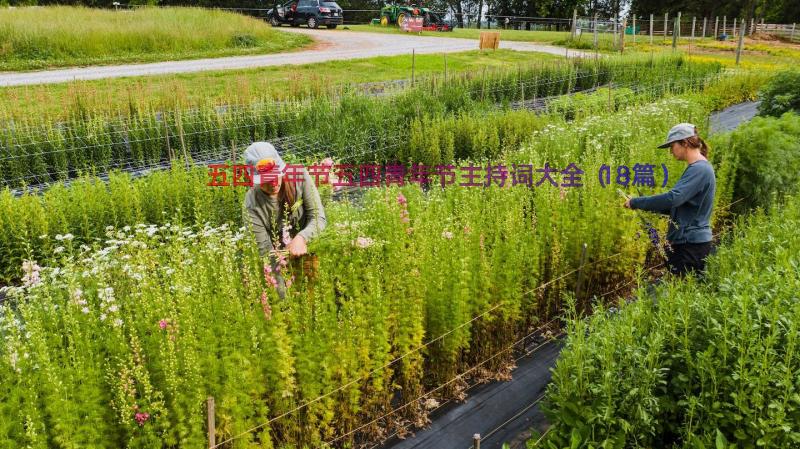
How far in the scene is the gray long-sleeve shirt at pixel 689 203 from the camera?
14.0ft

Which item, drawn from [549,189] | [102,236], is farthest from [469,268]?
[102,236]

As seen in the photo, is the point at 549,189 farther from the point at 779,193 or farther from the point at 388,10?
the point at 388,10

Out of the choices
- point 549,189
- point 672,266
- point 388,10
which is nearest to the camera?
point 672,266

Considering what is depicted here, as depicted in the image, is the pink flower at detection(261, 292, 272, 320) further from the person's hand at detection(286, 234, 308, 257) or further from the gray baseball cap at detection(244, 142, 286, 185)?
the gray baseball cap at detection(244, 142, 286, 185)

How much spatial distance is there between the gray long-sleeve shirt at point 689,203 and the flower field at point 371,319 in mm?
295

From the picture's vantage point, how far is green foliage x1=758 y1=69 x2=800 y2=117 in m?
9.91

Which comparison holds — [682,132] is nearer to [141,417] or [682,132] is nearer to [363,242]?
[363,242]

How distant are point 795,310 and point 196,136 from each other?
8.45 metres

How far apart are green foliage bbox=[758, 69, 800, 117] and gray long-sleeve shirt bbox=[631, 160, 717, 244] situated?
6.96 metres

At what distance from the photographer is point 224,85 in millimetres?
15148

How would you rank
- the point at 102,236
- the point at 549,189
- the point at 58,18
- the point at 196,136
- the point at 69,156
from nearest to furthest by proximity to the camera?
the point at 549,189, the point at 102,236, the point at 69,156, the point at 196,136, the point at 58,18

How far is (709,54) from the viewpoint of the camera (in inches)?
1077

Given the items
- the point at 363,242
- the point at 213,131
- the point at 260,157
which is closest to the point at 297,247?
the point at 363,242

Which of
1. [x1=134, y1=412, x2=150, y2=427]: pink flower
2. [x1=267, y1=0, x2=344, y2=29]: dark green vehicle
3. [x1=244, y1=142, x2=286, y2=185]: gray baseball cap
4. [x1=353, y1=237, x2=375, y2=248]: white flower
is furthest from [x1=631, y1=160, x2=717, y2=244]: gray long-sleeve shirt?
[x1=267, y1=0, x2=344, y2=29]: dark green vehicle
